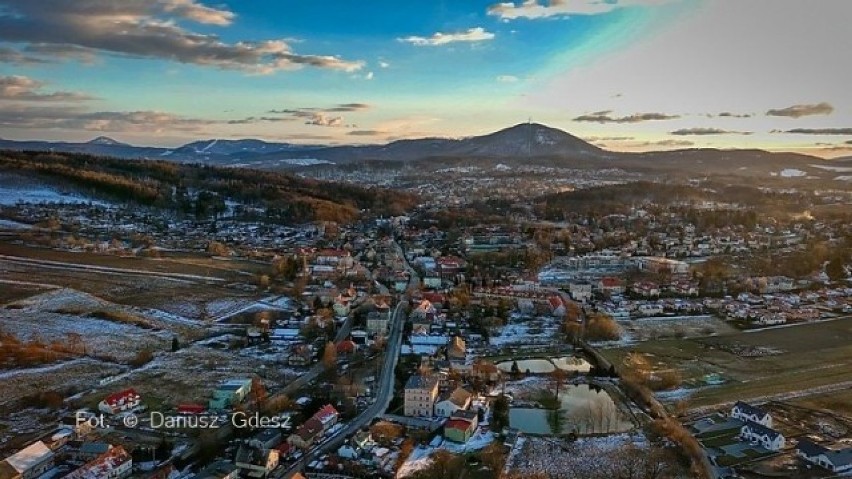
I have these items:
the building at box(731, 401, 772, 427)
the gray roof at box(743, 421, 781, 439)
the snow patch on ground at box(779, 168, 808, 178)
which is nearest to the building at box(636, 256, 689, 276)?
the building at box(731, 401, 772, 427)

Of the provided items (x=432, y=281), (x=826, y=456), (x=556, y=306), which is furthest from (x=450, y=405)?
(x=432, y=281)

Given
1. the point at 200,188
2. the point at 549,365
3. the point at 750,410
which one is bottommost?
the point at 549,365

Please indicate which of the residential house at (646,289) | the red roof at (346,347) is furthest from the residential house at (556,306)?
the red roof at (346,347)

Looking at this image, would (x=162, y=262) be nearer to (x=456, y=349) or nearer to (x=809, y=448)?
(x=456, y=349)

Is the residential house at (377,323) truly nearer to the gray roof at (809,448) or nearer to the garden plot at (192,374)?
the garden plot at (192,374)

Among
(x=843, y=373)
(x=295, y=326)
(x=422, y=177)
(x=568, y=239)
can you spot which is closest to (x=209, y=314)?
(x=295, y=326)

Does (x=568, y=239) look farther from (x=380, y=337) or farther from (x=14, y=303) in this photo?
(x=14, y=303)

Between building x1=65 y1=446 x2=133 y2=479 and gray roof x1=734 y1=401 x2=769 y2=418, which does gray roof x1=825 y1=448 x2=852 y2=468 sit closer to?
gray roof x1=734 y1=401 x2=769 y2=418
